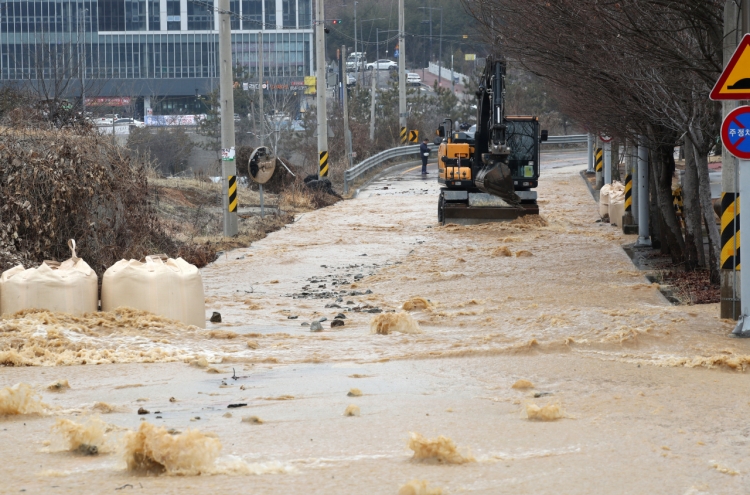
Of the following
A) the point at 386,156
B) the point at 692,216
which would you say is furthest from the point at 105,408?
the point at 386,156

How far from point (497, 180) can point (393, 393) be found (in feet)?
57.6

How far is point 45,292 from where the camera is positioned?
11953mm

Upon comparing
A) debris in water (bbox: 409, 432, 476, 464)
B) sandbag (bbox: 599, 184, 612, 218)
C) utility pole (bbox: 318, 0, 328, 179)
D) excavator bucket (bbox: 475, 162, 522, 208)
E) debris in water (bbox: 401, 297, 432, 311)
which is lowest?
debris in water (bbox: 401, 297, 432, 311)

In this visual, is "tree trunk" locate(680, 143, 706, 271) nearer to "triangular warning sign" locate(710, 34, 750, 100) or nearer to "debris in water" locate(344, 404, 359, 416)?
"triangular warning sign" locate(710, 34, 750, 100)

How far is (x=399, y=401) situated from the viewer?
8430mm

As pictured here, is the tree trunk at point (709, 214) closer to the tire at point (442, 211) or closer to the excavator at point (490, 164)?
the excavator at point (490, 164)

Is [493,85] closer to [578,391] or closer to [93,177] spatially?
[93,177]

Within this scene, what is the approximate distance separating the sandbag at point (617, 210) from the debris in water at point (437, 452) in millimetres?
22837

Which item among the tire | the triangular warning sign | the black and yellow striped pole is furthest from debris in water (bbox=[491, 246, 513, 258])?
the black and yellow striped pole

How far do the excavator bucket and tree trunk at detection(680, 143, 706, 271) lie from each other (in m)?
7.99

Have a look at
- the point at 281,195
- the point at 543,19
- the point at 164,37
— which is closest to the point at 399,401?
the point at 543,19

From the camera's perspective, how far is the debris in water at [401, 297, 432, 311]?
1452cm

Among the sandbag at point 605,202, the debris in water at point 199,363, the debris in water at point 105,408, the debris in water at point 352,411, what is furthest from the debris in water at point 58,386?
the sandbag at point 605,202

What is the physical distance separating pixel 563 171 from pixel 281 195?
17.5 m
